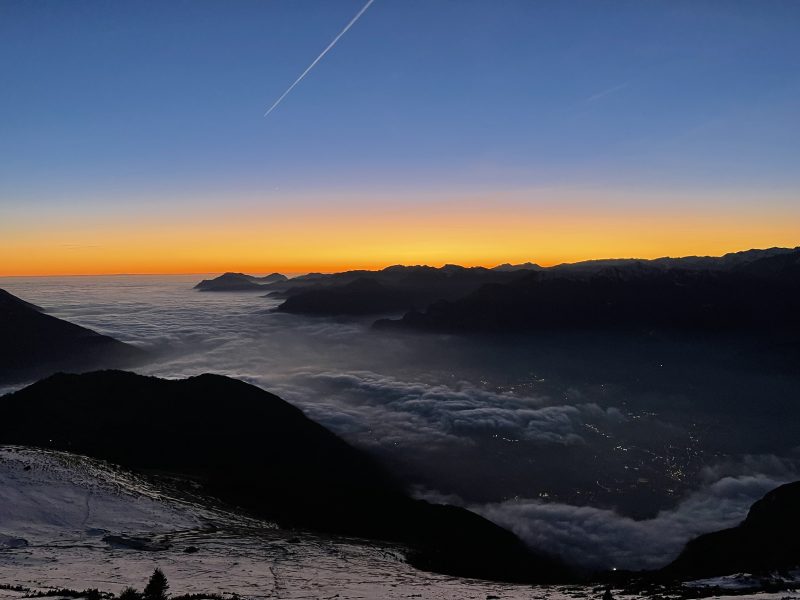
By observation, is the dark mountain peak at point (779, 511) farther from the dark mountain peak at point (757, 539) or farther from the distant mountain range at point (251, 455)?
the distant mountain range at point (251, 455)

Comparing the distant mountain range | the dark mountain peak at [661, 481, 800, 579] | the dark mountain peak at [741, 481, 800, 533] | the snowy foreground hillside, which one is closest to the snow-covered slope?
the snowy foreground hillside

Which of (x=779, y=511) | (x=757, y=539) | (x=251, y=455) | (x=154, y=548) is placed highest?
(x=154, y=548)

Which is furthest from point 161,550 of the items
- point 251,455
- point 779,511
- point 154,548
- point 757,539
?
point 779,511

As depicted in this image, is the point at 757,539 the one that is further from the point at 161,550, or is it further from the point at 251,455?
the point at 251,455

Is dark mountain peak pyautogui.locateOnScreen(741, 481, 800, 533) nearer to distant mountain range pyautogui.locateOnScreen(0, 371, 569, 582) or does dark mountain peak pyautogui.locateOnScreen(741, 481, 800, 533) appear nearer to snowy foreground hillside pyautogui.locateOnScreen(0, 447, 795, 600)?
distant mountain range pyautogui.locateOnScreen(0, 371, 569, 582)

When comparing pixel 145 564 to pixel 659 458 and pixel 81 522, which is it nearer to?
pixel 81 522

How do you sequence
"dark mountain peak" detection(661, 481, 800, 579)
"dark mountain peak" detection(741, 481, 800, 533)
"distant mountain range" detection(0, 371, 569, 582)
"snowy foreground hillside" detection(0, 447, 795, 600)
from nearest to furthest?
1. "snowy foreground hillside" detection(0, 447, 795, 600)
2. "dark mountain peak" detection(661, 481, 800, 579)
3. "dark mountain peak" detection(741, 481, 800, 533)
4. "distant mountain range" detection(0, 371, 569, 582)

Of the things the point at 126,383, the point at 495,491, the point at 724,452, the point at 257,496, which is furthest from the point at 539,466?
the point at 126,383
